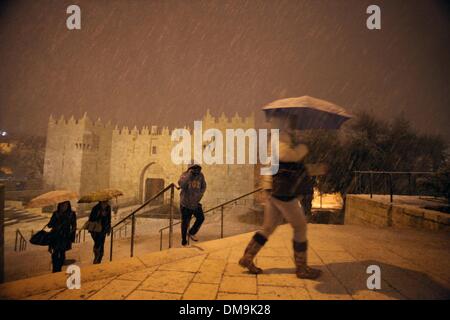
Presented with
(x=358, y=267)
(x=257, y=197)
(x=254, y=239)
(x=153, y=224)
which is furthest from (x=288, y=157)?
(x=257, y=197)

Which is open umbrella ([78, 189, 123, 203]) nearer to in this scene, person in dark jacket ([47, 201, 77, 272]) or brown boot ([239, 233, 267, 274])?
person in dark jacket ([47, 201, 77, 272])

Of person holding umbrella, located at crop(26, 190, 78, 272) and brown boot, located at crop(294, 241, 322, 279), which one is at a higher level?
brown boot, located at crop(294, 241, 322, 279)

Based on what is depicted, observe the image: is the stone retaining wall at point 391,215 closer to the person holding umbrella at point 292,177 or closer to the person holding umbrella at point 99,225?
the person holding umbrella at point 292,177

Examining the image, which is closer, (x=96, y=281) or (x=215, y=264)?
(x=96, y=281)

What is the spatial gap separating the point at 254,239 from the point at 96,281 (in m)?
1.89

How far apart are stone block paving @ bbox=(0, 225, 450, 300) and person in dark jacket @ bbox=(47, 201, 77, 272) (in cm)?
274

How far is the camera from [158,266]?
3133 millimetres

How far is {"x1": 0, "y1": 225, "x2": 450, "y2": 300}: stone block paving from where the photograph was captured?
236 centimetres

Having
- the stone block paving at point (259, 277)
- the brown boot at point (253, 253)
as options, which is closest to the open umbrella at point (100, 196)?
the stone block paving at point (259, 277)

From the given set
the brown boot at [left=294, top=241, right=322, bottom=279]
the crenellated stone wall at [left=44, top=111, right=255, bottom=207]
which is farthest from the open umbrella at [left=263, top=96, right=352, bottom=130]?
the crenellated stone wall at [left=44, top=111, right=255, bottom=207]
